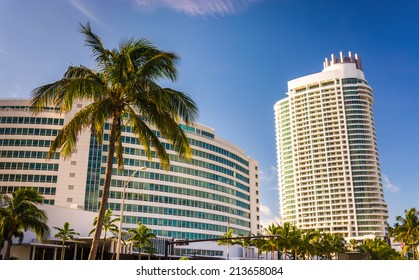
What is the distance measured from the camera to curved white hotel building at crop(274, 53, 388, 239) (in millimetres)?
180125

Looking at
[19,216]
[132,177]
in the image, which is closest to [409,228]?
[132,177]

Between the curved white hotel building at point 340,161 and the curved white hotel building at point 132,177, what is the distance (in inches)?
3369

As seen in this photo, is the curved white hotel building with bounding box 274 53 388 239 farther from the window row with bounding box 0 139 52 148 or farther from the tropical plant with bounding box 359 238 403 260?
the window row with bounding box 0 139 52 148

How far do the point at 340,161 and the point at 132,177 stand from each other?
395 feet

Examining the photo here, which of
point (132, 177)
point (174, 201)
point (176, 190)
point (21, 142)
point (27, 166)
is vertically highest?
point (21, 142)

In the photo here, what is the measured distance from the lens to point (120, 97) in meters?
16.8

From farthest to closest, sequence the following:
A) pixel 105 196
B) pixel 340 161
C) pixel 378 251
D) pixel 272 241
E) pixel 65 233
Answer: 1. pixel 340 161
2. pixel 378 251
3. pixel 272 241
4. pixel 65 233
5. pixel 105 196

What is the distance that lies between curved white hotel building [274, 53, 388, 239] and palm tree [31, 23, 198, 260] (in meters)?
174

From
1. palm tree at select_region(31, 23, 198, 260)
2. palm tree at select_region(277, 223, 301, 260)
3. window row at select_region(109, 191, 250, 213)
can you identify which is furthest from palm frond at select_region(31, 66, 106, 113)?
→ window row at select_region(109, 191, 250, 213)

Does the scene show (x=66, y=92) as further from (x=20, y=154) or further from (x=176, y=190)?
(x=176, y=190)

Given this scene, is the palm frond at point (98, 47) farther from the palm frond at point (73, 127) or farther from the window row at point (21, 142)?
the window row at point (21, 142)
